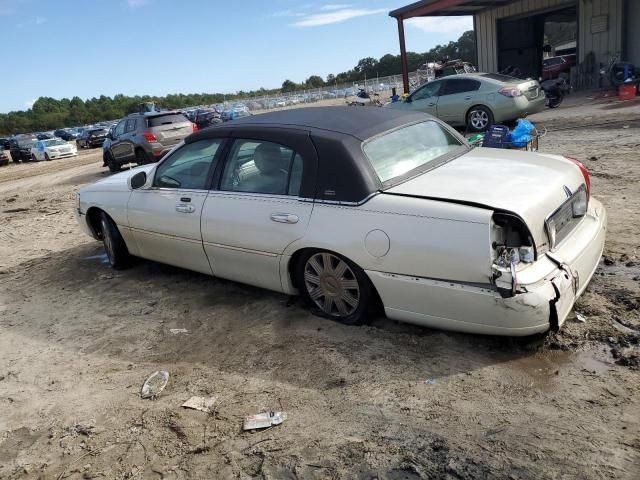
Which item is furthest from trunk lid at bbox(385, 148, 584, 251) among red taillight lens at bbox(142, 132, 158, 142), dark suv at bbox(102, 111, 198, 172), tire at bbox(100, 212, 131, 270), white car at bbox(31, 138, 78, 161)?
white car at bbox(31, 138, 78, 161)

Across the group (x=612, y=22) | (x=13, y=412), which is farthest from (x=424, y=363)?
(x=612, y=22)

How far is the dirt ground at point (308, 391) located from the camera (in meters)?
2.58

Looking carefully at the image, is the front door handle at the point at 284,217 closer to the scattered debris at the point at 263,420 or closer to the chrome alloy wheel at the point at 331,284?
the chrome alloy wheel at the point at 331,284

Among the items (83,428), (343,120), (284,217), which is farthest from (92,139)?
(83,428)

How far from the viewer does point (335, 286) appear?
3854 millimetres

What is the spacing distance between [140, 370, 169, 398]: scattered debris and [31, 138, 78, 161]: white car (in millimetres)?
28557

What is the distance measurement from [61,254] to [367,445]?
19.0 feet

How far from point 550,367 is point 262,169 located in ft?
8.22

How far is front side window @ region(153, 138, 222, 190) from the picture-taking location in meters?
4.62

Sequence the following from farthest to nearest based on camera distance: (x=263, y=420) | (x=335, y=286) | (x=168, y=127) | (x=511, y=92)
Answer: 1. (x=168, y=127)
2. (x=511, y=92)
3. (x=335, y=286)
4. (x=263, y=420)

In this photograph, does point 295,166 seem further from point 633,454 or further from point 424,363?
point 633,454

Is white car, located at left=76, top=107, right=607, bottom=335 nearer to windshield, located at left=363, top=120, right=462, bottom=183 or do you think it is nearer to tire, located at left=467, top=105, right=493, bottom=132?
windshield, located at left=363, top=120, right=462, bottom=183

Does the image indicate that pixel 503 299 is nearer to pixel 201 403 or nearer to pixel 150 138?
pixel 201 403

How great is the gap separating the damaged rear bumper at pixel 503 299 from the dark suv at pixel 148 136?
38.1 ft
